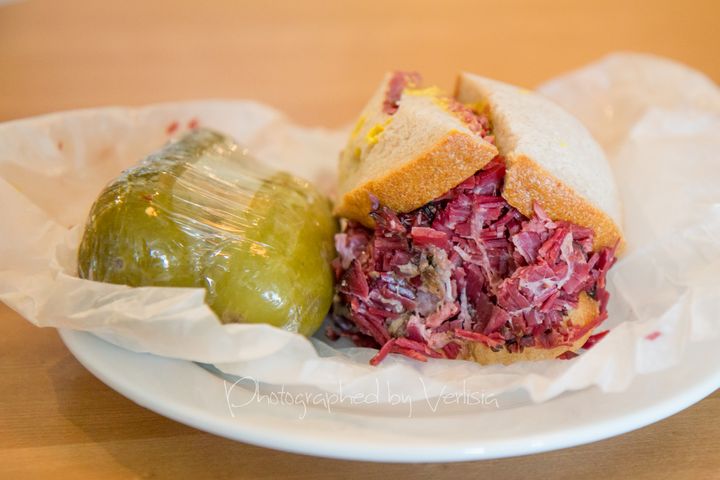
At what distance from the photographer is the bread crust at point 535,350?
4.41 feet

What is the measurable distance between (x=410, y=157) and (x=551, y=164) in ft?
1.00

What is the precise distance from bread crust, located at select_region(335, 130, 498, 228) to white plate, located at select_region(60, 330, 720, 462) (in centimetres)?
46

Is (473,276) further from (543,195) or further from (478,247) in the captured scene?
(543,195)

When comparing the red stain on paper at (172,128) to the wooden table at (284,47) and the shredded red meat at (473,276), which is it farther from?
the shredded red meat at (473,276)

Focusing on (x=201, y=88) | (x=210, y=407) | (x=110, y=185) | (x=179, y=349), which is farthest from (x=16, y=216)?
(x=201, y=88)

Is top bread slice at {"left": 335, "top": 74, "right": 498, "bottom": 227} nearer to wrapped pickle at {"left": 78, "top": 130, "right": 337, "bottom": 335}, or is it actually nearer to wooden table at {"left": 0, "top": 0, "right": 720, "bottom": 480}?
wrapped pickle at {"left": 78, "top": 130, "right": 337, "bottom": 335}

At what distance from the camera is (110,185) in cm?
136

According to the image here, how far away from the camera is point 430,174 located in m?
1.35

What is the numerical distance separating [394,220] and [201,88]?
165cm

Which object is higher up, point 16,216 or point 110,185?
point 110,185

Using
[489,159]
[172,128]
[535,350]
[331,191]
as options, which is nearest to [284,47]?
[172,128]

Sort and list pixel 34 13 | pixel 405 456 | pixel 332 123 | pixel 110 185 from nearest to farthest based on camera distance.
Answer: pixel 405 456 < pixel 110 185 < pixel 332 123 < pixel 34 13

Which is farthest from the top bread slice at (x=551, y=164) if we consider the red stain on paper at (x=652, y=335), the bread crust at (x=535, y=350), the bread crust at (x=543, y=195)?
the red stain on paper at (x=652, y=335)

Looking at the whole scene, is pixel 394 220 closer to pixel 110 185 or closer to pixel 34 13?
pixel 110 185
